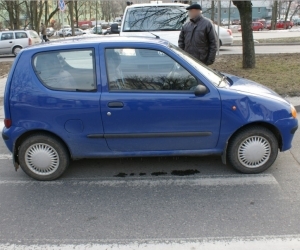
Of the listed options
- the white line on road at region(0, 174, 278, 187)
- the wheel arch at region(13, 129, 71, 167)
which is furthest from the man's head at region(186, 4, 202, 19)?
the wheel arch at region(13, 129, 71, 167)

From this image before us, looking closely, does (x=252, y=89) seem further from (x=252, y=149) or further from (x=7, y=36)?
(x=7, y=36)

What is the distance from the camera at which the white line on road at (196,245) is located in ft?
8.32

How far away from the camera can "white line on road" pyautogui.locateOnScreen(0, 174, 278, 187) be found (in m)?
3.57

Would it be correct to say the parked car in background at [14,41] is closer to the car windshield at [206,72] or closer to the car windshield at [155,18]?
the car windshield at [155,18]

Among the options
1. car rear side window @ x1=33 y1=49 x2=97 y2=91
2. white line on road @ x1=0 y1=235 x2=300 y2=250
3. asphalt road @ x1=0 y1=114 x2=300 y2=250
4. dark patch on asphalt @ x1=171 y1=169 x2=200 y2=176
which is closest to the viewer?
white line on road @ x1=0 y1=235 x2=300 y2=250

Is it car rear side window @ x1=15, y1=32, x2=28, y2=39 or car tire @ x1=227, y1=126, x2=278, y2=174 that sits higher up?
car rear side window @ x1=15, y1=32, x2=28, y2=39

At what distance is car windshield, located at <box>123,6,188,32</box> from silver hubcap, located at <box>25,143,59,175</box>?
5422mm

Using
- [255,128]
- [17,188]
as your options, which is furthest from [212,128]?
[17,188]

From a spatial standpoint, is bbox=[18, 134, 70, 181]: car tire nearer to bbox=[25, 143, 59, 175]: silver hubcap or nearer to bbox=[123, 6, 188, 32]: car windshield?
bbox=[25, 143, 59, 175]: silver hubcap

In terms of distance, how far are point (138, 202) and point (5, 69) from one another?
39.3 ft

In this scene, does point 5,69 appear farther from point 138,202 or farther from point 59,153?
point 138,202

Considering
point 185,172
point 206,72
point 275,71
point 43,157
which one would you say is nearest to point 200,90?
point 206,72

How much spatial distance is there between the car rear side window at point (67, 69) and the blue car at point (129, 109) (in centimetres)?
1

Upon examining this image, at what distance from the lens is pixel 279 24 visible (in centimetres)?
4400
